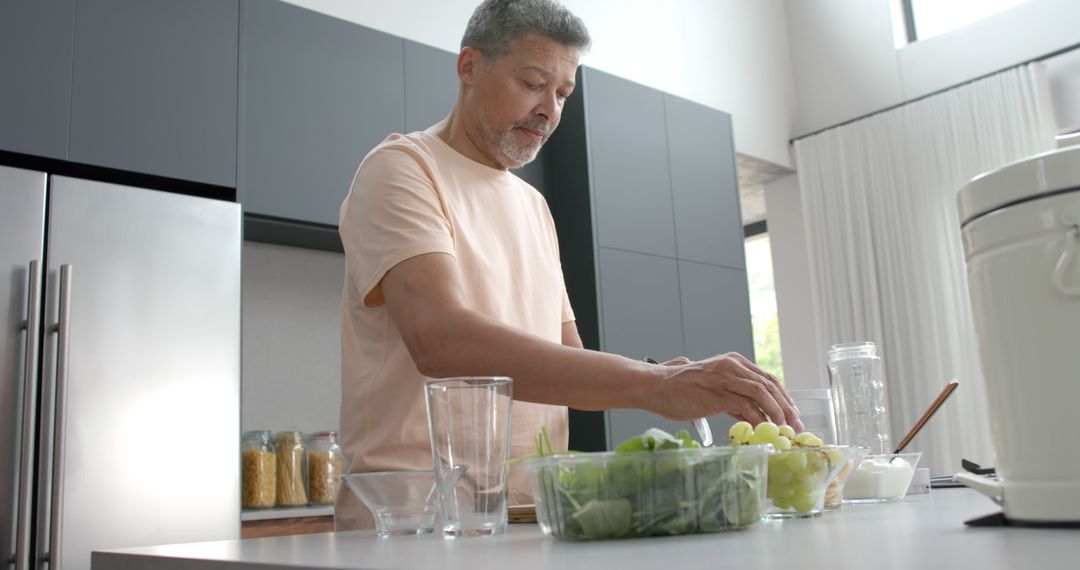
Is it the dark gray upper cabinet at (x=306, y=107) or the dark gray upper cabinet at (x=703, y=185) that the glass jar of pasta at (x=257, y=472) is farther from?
the dark gray upper cabinet at (x=703, y=185)

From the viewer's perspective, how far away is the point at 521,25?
165 cm

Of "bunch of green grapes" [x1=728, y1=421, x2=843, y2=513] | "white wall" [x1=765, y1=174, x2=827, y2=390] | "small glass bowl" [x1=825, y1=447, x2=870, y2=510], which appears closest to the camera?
"bunch of green grapes" [x1=728, y1=421, x2=843, y2=513]

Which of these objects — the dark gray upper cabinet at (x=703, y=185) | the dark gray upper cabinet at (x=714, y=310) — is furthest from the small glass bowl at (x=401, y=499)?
the dark gray upper cabinet at (x=703, y=185)

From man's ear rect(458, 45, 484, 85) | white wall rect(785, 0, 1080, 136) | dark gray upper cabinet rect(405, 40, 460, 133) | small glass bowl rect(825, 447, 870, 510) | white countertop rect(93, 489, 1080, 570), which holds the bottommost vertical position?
white countertop rect(93, 489, 1080, 570)

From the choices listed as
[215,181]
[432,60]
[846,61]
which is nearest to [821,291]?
[846,61]

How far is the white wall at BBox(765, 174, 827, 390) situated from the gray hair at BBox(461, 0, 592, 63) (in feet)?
12.2

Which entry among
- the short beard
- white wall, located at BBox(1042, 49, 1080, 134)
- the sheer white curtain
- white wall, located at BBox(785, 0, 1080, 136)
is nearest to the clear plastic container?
the short beard

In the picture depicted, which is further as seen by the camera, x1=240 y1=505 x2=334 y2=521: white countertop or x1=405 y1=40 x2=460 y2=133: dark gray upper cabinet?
x1=405 y1=40 x2=460 y2=133: dark gray upper cabinet

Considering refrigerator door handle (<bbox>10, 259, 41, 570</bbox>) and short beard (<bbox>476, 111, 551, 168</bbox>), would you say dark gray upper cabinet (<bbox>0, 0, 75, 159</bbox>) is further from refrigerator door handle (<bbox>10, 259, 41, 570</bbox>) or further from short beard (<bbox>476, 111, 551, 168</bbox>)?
short beard (<bbox>476, 111, 551, 168</bbox>)

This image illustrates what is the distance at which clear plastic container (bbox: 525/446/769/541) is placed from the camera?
71 centimetres

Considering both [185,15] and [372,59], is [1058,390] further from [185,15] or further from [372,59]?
[372,59]

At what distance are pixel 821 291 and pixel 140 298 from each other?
12.3 ft

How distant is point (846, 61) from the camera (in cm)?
527

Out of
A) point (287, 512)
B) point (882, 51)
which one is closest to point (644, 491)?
point (287, 512)
